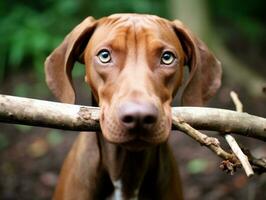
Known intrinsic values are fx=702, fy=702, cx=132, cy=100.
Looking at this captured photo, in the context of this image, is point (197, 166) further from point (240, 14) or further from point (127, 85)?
point (240, 14)

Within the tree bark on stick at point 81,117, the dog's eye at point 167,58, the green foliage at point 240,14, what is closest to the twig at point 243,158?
the tree bark on stick at point 81,117

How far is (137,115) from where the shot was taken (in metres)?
3.80

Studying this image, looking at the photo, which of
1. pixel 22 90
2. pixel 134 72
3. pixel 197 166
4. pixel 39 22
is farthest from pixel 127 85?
pixel 39 22

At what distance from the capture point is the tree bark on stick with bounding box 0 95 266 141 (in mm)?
3912

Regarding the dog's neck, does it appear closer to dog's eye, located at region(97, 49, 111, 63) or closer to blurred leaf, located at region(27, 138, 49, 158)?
dog's eye, located at region(97, 49, 111, 63)

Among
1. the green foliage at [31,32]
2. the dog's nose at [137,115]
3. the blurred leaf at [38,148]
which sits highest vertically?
the dog's nose at [137,115]

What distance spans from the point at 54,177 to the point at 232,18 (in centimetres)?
556

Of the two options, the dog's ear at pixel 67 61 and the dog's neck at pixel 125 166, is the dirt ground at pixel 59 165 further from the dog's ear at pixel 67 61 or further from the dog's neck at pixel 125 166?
the dog's ear at pixel 67 61

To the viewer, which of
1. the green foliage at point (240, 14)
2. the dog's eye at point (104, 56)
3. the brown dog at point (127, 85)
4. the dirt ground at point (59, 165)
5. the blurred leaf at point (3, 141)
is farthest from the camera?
the green foliage at point (240, 14)

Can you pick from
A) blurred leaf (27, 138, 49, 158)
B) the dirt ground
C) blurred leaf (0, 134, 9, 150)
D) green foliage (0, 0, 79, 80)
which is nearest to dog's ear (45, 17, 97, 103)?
the dirt ground

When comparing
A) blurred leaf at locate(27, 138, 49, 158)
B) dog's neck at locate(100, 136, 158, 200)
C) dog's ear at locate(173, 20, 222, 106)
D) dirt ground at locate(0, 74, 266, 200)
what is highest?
dog's ear at locate(173, 20, 222, 106)

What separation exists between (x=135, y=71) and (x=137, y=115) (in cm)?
55

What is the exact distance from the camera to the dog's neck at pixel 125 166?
16.0 feet

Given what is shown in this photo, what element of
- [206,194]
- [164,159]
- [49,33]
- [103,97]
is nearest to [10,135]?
[49,33]
